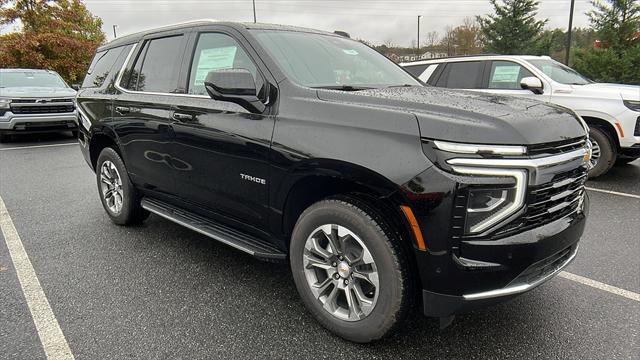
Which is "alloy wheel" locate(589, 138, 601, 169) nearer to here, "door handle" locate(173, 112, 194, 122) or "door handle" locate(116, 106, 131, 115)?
"door handle" locate(173, 112, 194, 122)

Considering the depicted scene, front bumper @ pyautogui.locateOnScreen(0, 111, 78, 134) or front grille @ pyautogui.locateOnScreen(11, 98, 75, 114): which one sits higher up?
front grille @ pyautogui.locateOnScreen(11, 98, 75, 114)

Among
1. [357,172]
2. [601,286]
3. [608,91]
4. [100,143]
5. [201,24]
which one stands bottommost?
[601,286]

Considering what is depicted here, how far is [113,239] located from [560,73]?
6727 millimetres

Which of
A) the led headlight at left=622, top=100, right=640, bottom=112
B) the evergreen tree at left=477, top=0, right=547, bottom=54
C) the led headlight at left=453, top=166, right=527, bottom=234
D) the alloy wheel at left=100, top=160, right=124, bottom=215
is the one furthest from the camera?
the evergreen tree at left=477, top=0, right=547, bottom=54

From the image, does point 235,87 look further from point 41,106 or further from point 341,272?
point 41,106

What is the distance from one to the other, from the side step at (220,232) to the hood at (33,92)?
7.71m

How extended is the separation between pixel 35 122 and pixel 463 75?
894cm

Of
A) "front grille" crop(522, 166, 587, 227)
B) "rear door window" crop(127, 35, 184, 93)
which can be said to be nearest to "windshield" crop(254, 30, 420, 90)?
"rear door window" crop(127, 35, 184, 93)

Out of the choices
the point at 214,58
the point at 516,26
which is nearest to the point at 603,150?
the point at 214,58

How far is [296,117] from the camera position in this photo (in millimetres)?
2594

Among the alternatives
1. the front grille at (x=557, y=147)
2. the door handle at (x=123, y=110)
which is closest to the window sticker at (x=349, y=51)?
the front grille at (x=557, y=147)

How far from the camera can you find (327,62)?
3150 mm

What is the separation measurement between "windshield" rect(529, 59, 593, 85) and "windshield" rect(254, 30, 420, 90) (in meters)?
4.20

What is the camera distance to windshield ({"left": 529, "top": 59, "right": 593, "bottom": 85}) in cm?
676
